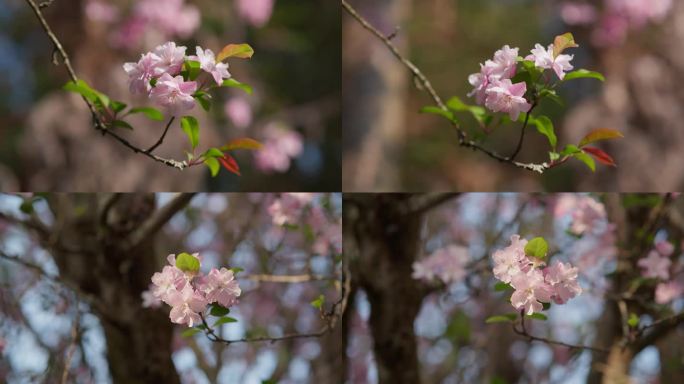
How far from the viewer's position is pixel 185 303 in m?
1.27

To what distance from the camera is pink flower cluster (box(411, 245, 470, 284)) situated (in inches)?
77.7

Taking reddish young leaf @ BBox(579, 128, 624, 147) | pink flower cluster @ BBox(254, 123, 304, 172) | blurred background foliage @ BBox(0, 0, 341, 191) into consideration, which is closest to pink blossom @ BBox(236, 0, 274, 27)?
blurred background foliage @ BBox(0, 0, 341, 191)

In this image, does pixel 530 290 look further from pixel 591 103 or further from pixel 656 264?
pixel 591 103

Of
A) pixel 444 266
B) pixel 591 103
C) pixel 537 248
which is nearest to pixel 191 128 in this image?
pixel 537 248

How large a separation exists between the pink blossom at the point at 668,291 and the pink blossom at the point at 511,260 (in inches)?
38.1

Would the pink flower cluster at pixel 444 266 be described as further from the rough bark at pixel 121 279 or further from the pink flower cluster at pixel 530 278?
the pink flower cluster at pixel 530 278

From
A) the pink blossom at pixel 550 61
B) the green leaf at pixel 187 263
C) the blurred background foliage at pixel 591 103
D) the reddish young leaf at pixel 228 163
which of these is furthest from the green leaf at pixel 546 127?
the blurred background foliage at pixel 591 103

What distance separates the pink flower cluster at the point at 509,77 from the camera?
1.09 meters

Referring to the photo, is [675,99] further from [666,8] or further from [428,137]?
[428,137]

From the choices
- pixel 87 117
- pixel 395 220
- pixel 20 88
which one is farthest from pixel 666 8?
pixel 20 88

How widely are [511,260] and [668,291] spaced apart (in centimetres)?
103

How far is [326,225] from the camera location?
1944 mm

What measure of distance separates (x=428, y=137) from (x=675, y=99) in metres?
2.41

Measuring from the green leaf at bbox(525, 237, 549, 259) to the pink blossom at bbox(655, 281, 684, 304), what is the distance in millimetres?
965
